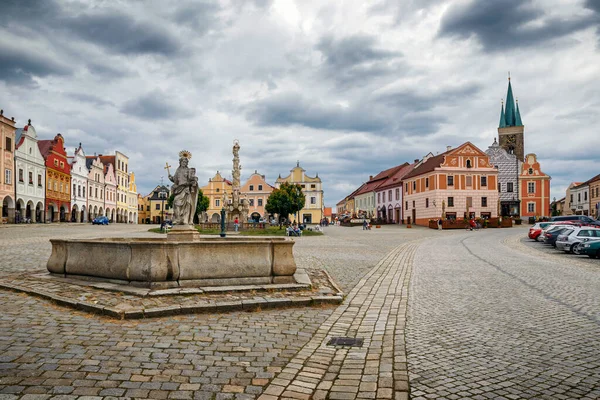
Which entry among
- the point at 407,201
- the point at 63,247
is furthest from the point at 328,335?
the point at 407,201

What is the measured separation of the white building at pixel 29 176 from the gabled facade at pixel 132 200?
34127mm

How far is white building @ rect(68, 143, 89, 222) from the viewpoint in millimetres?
68275

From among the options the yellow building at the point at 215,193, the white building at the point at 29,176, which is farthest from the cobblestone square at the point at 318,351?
the yellow building at the point at 215,193

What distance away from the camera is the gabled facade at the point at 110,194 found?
262 ft

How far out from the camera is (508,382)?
435cm

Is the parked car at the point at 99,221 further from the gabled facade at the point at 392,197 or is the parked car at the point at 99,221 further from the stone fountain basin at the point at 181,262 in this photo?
the stone fountain basin at the point at 181,262

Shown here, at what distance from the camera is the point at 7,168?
49906mm

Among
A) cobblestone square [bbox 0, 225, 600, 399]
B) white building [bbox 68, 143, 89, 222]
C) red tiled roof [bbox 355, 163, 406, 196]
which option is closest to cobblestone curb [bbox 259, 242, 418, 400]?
cobblestone square [bbox 0, 225, 600, 399]

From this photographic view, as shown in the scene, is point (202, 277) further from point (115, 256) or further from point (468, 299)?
point (468, 299)

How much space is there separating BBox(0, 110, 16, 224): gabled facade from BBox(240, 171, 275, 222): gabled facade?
43240 mm

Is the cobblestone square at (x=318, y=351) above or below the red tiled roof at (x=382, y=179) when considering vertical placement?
below

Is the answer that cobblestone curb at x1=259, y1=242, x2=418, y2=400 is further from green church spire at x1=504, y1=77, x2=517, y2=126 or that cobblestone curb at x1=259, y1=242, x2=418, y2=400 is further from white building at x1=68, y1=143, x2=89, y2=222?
green church spire at x1=504, y1=77, x2=517, y2=126

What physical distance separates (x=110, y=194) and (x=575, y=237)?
3015 inches

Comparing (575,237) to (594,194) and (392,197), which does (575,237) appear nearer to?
(392,197)
